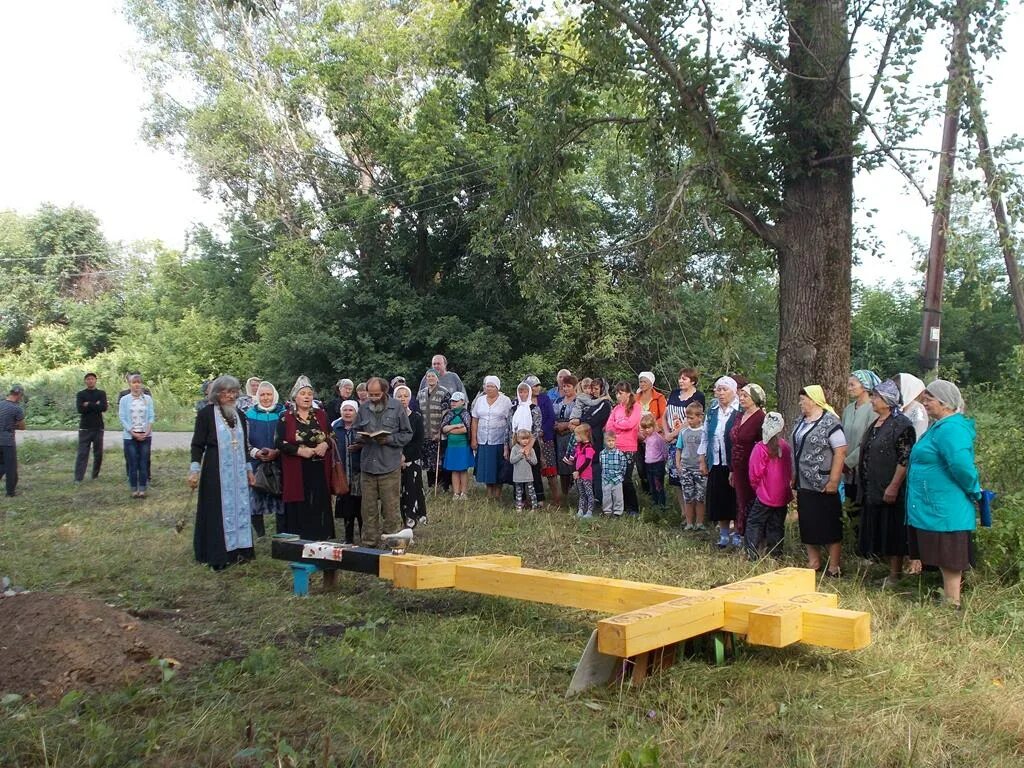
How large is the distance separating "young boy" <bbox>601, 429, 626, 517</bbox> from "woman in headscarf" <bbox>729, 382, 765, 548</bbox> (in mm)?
2044

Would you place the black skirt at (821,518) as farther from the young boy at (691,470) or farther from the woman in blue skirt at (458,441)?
the woman in blue skirt at (458,441)

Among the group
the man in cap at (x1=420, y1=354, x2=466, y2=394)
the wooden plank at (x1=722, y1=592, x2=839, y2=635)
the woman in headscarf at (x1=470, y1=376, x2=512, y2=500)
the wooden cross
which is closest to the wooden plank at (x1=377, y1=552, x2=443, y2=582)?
the wooden cross

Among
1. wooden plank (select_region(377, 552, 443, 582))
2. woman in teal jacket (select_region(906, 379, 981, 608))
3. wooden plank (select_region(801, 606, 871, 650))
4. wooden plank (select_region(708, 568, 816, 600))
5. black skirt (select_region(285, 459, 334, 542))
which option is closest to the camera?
wooden plank (select_region(801, 606, 871, 650))

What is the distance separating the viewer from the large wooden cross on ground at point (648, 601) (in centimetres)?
441

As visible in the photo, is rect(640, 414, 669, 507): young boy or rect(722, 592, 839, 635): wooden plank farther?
rect(640, 414, 669, 507): young boy

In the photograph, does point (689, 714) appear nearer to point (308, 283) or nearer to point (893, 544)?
point (893, 544)

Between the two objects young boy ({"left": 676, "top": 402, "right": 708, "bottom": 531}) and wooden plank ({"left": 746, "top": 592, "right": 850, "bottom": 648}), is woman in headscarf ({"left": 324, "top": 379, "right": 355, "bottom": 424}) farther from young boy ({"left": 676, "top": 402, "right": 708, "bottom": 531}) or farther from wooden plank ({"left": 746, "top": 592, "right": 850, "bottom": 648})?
wooden plank ({"left": 746, "top": 592, "right": 850, "bottom": 648})

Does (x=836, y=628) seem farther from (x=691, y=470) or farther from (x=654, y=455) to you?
(x=654, y=455)

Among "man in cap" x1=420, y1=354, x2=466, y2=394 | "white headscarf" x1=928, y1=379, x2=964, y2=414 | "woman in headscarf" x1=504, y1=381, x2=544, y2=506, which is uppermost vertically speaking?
"man in cap" x1=420, y1=354, x2=466, y2=394

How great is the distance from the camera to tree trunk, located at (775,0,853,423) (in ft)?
30.4

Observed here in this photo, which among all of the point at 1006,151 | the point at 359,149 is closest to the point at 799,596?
the point at 1006,151

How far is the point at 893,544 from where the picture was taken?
698 cm

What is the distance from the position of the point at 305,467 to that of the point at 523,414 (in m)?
3.68

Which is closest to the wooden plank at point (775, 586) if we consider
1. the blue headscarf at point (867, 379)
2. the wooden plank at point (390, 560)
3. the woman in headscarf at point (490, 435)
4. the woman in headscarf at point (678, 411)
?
the wooden plank at point (390, 560)
